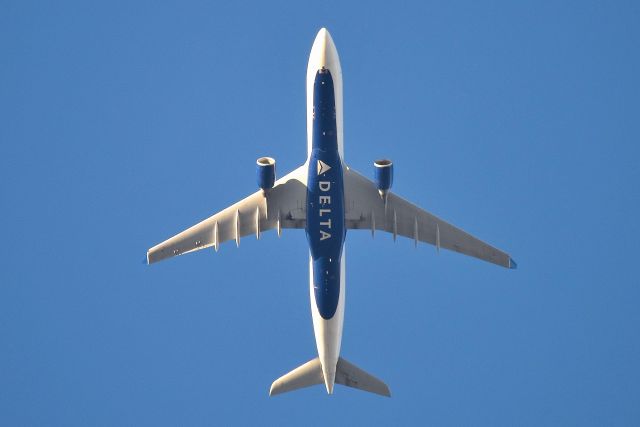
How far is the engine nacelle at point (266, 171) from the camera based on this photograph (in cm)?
5272

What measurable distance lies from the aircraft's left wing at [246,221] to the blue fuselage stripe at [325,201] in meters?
2.25

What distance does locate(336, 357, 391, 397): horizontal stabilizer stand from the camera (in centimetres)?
5588

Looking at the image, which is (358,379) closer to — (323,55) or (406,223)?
(406,223)

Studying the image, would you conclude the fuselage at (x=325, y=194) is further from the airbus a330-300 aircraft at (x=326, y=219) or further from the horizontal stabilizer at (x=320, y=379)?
the horizontal stabilizer at (x=320, y=379)

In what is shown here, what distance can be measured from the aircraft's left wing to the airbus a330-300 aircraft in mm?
48

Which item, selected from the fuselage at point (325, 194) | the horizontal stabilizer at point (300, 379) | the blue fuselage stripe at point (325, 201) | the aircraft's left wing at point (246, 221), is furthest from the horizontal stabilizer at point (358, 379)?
the aircraft's left wing at point (246, 221)

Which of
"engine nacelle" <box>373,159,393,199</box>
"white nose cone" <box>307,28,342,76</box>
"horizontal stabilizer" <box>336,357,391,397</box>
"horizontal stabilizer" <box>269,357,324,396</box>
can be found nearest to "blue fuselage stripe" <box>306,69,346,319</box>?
"white nose cone" <box>307,28,342,76</box>

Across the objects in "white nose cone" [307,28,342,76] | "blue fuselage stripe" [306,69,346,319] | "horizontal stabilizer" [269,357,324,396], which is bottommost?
"horizontal stabilizer" [269,357,324,396]

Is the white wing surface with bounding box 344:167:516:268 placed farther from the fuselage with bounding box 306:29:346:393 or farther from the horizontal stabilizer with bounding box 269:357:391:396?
the horizontal stabilizer with bounding box 269:357:391:396

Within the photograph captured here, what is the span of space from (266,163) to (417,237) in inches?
342

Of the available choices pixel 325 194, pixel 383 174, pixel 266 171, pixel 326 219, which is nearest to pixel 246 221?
pixel 266 171

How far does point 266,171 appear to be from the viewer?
2079 inches

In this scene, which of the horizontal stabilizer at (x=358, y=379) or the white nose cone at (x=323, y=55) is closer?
the white nose cone at (x=323, y=55)

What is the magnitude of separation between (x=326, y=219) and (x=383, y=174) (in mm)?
3344
